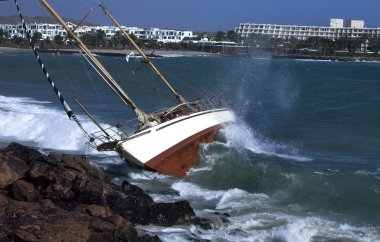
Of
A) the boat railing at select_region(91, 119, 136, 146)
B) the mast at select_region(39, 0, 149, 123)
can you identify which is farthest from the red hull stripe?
the mast at select_region(39, 0, 149, 123)

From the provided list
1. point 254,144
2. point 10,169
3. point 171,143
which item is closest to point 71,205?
point 10,169

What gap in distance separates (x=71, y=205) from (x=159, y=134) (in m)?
6.37

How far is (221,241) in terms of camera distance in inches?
555

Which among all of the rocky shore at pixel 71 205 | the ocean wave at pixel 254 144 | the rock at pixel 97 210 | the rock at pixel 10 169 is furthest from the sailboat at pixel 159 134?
the rock at pixel 97 210

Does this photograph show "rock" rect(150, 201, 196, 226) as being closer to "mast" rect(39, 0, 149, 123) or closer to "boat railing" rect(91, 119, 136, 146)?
"boat railing" rect(91, 119, 136, 146)

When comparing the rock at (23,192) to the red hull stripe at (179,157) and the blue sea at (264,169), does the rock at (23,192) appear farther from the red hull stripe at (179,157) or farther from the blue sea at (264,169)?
the red hull stripe at (179,157)

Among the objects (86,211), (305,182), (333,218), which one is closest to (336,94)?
(305,182)

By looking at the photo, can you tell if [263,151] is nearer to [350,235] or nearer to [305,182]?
[305,182]

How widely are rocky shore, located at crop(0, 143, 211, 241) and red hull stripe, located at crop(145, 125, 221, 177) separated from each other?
3759 mm

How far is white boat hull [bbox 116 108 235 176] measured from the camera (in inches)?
786

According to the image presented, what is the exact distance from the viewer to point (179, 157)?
2170cm

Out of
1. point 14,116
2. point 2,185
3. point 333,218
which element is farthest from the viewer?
point 14,116

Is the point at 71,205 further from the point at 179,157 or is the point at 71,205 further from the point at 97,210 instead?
the point at 179,157

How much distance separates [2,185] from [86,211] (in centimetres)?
216
